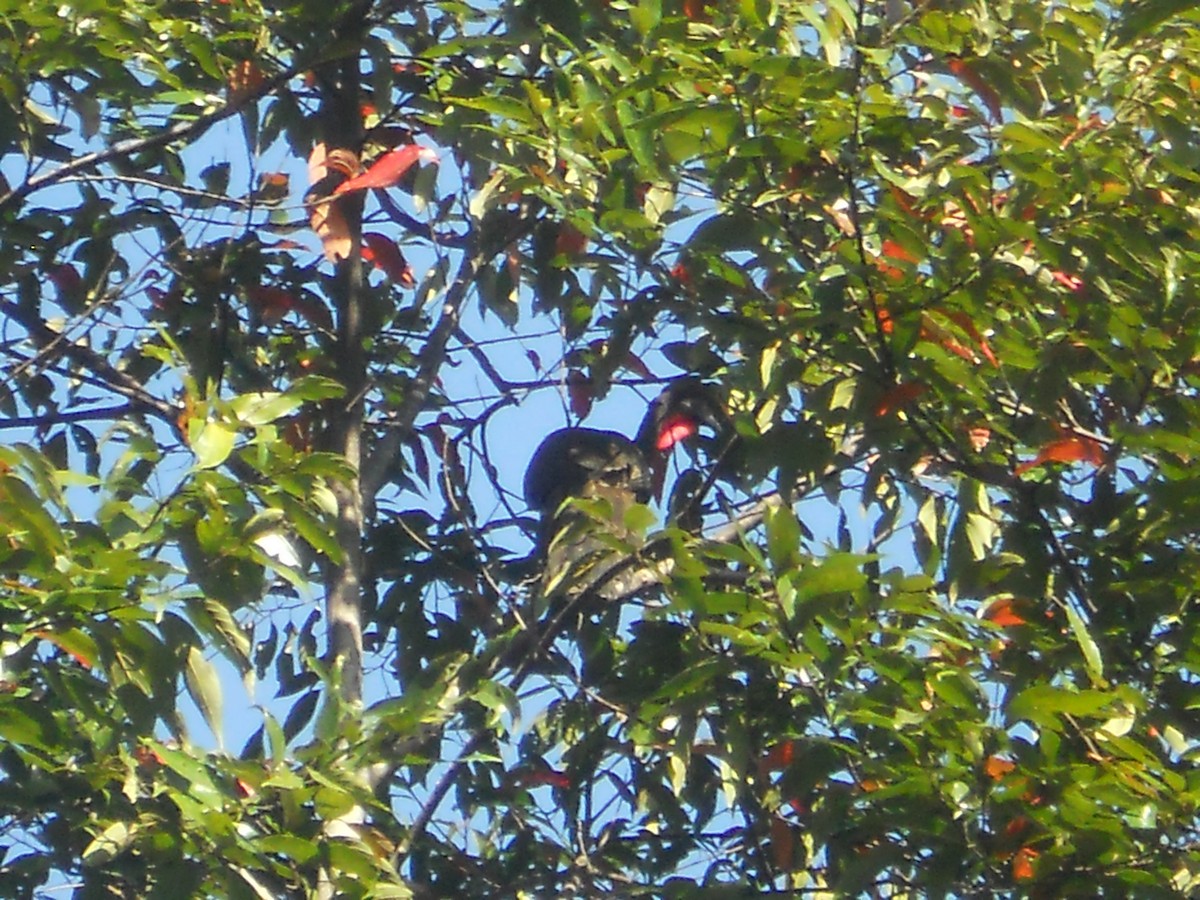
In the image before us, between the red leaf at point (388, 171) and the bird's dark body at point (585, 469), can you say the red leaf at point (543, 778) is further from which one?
the red leaf at point (388, 171)

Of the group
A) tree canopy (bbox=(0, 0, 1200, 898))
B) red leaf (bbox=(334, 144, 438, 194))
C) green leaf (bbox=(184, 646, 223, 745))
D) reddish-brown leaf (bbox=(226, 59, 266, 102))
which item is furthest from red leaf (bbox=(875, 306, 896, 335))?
reddish-brown leaf (bbox=(226, 59, 266, 102))

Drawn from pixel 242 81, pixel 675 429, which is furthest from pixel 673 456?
pixel 242 81

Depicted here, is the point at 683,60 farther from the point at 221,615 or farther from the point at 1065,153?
the point at 221,615

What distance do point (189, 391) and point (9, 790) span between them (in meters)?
0.64

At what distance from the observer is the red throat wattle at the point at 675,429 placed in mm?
3734

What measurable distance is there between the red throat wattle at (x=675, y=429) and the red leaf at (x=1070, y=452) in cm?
79

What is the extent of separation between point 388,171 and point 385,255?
367mm

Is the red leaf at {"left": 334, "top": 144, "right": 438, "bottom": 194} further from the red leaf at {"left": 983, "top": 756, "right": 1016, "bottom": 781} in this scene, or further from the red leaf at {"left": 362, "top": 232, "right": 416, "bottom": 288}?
the red leaf at {"left": 983, "top": 756, "right": 1016, "bottom": 781}

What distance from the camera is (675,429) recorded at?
3736mm

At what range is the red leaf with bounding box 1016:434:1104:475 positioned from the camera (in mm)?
3092

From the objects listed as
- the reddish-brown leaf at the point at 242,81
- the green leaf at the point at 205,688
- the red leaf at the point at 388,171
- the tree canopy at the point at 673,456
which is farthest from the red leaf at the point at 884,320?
the reddish-brown leaf at the point at 242,81

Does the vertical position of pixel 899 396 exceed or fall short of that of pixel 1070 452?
it exceeds it

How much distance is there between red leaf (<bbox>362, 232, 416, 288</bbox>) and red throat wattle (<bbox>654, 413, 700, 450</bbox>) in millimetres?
642

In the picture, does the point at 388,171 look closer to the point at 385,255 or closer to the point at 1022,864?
the point at 385,255
